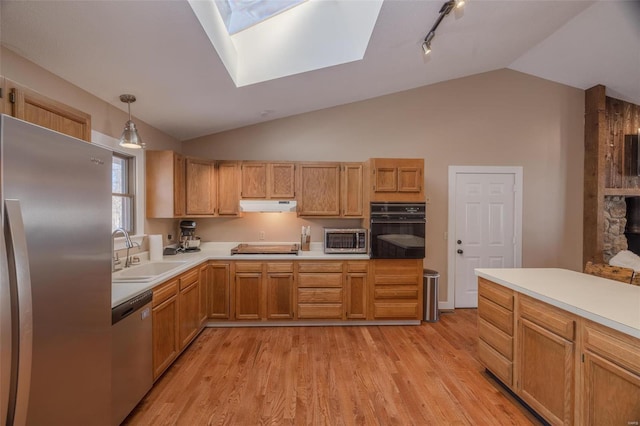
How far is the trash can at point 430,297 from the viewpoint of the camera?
3.59m

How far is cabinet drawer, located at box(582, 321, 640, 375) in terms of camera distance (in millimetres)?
1290

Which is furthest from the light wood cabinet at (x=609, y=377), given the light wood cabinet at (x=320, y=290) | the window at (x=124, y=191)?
the window at (x=124, y=191)

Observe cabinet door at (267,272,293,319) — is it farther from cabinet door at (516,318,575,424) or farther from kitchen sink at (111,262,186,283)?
cabinet door at (516,318,575,424)

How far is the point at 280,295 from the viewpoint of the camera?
134 inches

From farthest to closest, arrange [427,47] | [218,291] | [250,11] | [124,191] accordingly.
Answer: [218,291] < [124,191] < [427,47] < [250,11]

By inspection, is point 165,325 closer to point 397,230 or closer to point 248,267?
point 248,267

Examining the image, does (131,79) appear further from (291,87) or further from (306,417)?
(306,417)


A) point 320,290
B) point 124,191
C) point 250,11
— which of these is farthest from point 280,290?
point 250,11

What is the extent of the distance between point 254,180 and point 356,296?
2.03 meters

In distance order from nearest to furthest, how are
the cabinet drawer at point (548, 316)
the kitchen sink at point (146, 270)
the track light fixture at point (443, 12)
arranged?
the cabinet drawer at point (548, 316) < the track light fixture at point (443, 12) < the kitchen sink at point (146, 270)

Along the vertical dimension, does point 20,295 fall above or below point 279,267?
above

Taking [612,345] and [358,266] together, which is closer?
[612,345]

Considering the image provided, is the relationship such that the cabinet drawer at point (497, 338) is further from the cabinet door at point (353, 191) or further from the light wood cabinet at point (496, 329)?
the cabinet door at point (353, 191)

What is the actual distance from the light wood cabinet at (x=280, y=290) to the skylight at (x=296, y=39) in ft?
6.95
